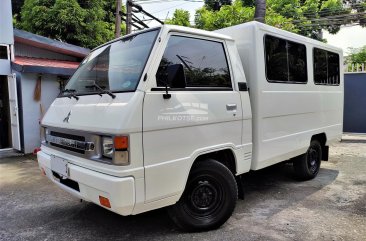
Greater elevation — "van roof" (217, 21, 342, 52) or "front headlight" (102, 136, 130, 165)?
"van roof" (217, 21, 342, 52)

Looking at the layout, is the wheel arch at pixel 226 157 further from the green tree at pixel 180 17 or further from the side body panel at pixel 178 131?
the green tree at pixel 180 17

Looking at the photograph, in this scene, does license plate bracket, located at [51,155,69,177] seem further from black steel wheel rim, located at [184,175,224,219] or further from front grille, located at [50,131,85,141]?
black steel wheel rim, located at [184,175,224,219]

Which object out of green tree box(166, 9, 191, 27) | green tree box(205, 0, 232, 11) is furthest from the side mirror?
green tree box(205, 0, 232, 11)

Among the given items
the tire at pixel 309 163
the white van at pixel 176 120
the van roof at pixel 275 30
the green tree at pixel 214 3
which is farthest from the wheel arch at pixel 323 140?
the green tree at pixel 214 3

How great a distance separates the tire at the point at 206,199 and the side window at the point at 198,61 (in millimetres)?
924

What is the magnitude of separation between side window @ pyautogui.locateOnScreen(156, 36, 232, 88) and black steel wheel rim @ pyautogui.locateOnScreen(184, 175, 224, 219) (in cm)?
107

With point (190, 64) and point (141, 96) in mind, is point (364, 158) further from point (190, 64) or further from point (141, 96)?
point (141, 96)

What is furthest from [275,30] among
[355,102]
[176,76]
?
[355,102]

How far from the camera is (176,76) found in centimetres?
329

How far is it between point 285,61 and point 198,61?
5.72 feet

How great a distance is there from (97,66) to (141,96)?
125 cm

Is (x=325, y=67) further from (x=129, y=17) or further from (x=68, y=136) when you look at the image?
(x=129, y=17)

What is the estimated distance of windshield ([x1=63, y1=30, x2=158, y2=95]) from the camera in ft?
11.2

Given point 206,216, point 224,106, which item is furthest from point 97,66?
point 206,216
